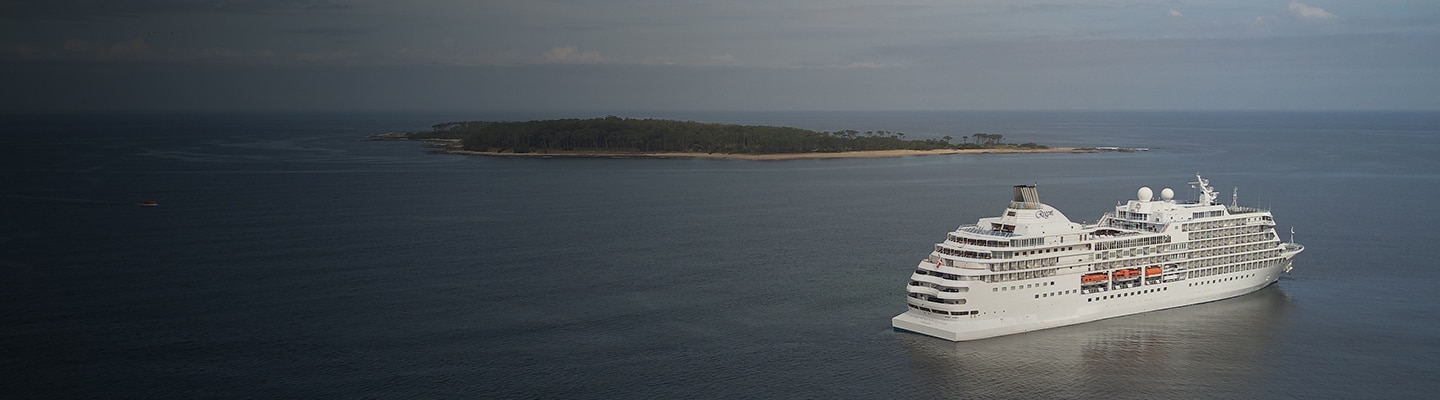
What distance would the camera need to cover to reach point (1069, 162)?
118 metres

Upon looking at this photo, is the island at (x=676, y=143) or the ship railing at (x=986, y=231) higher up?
the island at (x=676, y=143)

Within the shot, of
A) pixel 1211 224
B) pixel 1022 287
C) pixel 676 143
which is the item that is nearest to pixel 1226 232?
pixel 1211 224

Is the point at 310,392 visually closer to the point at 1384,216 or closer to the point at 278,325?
the point at 278,325

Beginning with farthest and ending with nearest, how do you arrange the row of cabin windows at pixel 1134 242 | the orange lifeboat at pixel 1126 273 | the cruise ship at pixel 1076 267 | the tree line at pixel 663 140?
the tree line at pixel 663 140
the orange lifeboat at pixel 1126 273
the row of cabin windows at pixel 1134 242
the cruise ship at pixel 1076 267

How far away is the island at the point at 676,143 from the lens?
132 metres

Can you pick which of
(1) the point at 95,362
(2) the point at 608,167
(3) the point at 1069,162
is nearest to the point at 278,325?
(1) the point at 95,362

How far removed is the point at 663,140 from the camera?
443 ft

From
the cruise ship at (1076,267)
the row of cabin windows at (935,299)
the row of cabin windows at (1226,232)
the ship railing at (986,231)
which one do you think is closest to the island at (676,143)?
the row of cabin windows at (1226,232)

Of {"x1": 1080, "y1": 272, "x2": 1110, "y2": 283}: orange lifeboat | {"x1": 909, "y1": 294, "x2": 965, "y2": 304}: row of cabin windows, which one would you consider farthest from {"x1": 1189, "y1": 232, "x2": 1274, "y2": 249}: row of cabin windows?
{"x1": 909, "y1": 294, "x2": 965, "y2": 304}: row of cabin windows

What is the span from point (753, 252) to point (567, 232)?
12816 mm

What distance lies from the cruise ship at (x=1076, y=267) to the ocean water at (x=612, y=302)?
75cm

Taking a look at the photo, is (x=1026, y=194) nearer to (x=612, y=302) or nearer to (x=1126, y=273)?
(x=1126, y=273)

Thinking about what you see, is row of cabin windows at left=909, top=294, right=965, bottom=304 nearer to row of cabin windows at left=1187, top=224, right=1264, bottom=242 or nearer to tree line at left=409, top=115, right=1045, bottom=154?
row of cabin windows at left=1187, top=224, right=1264, bottom=242

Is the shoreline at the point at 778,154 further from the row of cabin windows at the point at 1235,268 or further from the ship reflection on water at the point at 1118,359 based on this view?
the ship reflection on water at the point at 1118,359
